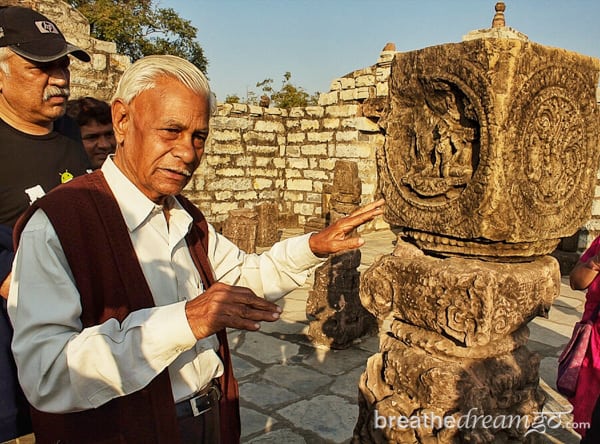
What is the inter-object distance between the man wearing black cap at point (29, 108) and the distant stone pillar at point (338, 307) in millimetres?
2659

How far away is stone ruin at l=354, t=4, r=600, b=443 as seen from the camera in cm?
180

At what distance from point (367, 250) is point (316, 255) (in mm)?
6445

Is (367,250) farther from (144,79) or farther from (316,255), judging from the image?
(144,79)

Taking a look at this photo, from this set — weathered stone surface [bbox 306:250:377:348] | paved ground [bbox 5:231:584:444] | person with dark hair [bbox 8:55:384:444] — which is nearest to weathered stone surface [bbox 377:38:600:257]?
person with dark hair [bbox 8:55:384:444]

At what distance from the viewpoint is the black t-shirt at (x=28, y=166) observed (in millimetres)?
1836

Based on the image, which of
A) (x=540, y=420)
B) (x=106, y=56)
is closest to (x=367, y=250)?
(x=106, y=56)

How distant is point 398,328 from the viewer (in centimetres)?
219

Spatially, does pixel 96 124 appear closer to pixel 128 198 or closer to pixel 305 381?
pixel 128 198

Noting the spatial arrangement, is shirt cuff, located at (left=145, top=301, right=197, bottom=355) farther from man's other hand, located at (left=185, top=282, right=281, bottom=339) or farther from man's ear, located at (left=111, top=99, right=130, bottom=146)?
man's ear, located at (left=111, top=99, right=130, bottom=146)

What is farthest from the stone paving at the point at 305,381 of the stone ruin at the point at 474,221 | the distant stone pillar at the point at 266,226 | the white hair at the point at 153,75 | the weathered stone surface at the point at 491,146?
the distant stone pillar at the point at 266,226

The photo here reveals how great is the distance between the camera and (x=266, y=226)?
855cm

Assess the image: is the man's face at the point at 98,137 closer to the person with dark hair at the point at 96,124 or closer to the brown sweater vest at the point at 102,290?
the person with dark hair at the point at 96,124

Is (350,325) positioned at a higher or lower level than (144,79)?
lower

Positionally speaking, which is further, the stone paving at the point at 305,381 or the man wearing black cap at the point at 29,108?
the stone paving at the point at 305,381
